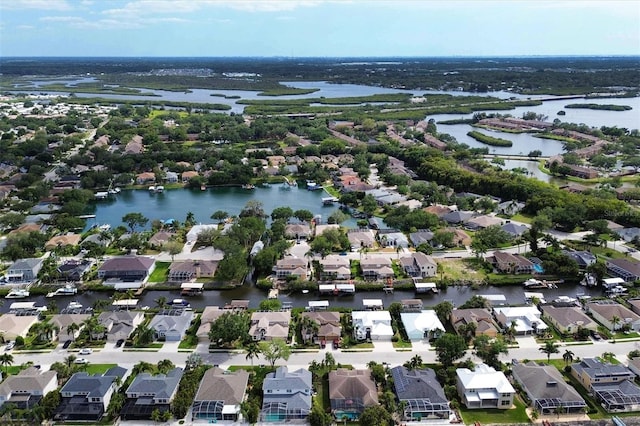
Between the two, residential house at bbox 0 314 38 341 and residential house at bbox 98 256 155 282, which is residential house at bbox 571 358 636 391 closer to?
residential house at bbox 98 256 155 282

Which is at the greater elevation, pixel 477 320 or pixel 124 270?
pixel 477 320

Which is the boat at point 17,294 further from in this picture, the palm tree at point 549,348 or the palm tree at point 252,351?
the palm tree at point 549,348

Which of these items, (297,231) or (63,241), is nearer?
(63,241)

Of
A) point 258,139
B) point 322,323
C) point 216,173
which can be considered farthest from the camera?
point 258,139

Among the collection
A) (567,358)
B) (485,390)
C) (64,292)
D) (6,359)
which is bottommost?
(64,292)

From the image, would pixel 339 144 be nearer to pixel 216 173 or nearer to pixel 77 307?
pixel 216 173

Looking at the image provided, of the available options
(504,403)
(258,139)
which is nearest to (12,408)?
(504,403)

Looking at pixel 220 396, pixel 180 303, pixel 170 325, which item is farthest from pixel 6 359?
pixel 220 396

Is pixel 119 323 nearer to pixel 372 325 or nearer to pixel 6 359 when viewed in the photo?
pixel 6 359
